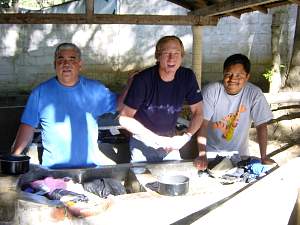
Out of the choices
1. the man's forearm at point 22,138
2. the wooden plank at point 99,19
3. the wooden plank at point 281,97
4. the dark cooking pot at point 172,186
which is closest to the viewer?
the dark cooking pot at point 172,186

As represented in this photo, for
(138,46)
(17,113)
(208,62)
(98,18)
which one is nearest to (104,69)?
(138,46)

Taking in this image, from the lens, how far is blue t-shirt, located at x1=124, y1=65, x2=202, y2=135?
9.98ft

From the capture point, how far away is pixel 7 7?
11.2 metres

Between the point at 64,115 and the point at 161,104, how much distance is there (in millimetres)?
665

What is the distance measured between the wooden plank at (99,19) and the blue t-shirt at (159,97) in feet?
9.52

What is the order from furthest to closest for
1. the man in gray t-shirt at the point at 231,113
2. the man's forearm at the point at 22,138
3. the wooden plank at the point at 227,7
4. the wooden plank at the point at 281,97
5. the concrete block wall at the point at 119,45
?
the concrete block wall at the point at 119,45, the wooden plank at the point at 281,97, the wooden plank at the point at 227,7, the man in gray t-shirt at the point at 231,113, the man's forearm at the point at 22,138

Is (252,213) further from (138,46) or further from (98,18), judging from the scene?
(138,46)

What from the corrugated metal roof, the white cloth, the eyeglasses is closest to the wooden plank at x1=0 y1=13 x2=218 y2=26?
the corrugated metal roof

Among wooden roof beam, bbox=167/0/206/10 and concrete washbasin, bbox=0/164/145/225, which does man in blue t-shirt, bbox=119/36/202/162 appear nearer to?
concrete washbasin, bbox=0/164/145/225

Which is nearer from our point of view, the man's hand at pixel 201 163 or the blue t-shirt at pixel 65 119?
the blue t-shirt at pixel 65 119

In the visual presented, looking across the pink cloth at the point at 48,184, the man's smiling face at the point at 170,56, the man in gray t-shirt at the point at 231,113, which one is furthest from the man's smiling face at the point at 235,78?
the pink cloth at the point at 48,184

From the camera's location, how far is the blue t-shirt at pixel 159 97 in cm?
304

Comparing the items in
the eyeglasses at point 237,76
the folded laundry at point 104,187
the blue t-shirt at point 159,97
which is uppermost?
the eyeglasses at point 237,76

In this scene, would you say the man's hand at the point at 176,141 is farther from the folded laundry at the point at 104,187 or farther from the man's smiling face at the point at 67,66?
the man's smiling face at the point at 67,66
